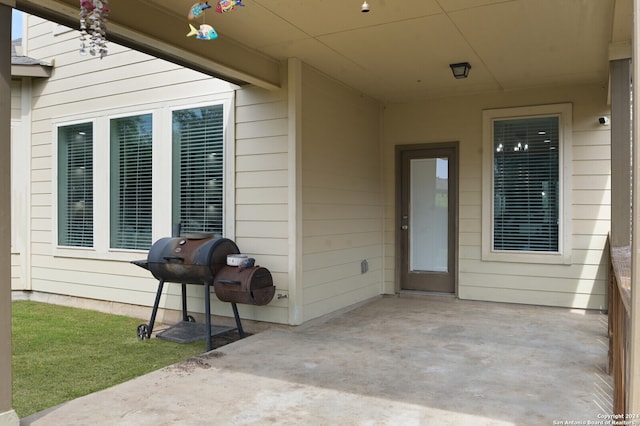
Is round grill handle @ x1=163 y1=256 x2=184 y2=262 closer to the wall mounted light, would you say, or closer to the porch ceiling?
the porch ceiling

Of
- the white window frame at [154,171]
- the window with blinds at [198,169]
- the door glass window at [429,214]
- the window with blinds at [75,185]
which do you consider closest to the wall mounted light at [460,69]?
the door glass window at [429,214]

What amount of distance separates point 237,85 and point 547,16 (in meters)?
2.88

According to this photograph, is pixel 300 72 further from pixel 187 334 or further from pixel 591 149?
pixel 591 149

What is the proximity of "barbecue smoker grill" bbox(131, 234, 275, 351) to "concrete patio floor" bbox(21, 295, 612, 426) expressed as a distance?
1.35ft

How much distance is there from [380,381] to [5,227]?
2.43 m

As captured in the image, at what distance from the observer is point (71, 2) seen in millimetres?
2961

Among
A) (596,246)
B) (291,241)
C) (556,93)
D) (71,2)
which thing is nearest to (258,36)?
(71,2)

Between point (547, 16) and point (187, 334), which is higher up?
point (547, 16)

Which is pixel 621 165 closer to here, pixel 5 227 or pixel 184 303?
pixel 5 227

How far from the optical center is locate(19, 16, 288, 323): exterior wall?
4836 millimetres

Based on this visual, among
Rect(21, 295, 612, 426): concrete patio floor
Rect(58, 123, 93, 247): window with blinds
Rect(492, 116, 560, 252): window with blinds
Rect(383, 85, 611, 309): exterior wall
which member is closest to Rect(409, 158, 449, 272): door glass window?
Rect(383, 85, 611, 309): exterior wall

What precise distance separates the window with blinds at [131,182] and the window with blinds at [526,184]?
4.22 metres

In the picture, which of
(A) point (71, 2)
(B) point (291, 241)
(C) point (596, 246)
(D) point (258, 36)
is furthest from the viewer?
(C) point (596, 246)

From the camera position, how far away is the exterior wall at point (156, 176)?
4.84 metres
